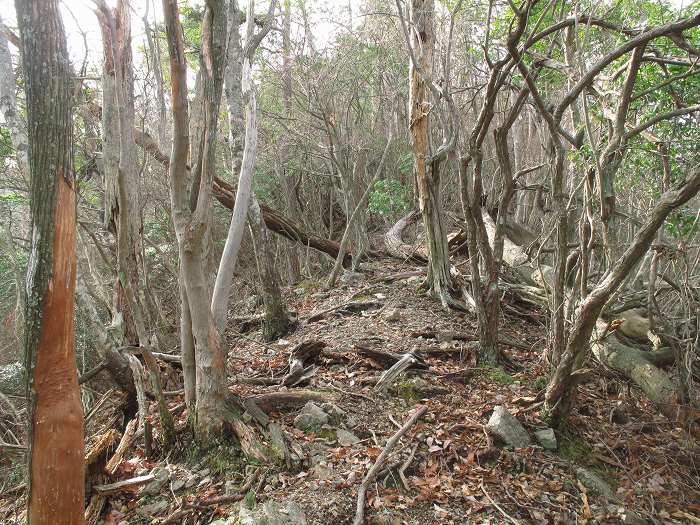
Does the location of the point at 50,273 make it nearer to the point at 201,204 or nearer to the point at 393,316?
the point at 201,204

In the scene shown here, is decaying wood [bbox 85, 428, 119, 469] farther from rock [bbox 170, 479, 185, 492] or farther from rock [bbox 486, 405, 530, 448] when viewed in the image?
rock [bbox 486, 405, 530, 448]

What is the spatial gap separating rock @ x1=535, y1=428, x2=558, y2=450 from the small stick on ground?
108cm

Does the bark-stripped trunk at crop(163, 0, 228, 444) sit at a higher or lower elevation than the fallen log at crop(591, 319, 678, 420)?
higher

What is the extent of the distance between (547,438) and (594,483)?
1.69ft

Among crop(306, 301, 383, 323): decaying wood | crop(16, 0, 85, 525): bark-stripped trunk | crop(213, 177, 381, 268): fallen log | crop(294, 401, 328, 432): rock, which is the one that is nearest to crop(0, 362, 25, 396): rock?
crop(213, 177, 381, 268): fallen log

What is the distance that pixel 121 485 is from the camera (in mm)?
3457

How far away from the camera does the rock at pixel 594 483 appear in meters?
3.95

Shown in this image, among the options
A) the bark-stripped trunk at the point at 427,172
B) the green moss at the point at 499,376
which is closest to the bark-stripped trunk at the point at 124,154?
the green moss at the point at 499,376

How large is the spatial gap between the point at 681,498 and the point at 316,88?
877cm

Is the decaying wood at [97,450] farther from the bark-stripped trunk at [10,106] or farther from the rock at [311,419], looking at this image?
the bark-stripped trunk at [10,106]

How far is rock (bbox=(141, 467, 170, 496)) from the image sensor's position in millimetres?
3494

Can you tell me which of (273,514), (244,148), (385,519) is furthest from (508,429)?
(244,148)

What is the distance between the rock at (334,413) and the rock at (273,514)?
1172 mm

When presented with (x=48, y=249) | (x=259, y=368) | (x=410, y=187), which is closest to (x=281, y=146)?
(x=410, y=187)
